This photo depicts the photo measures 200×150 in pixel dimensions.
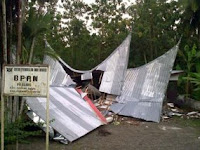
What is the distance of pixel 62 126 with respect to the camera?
21.6 feet

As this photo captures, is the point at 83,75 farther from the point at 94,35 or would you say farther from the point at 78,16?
the point at 78,16

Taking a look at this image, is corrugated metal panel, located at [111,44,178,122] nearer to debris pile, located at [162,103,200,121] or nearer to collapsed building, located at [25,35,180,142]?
collapsed building, located at [25,35,180,142]

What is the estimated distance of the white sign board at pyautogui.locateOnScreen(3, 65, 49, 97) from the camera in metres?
4.28

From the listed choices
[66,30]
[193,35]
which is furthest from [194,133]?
[66,30]

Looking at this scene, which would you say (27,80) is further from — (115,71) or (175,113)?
(115,71)

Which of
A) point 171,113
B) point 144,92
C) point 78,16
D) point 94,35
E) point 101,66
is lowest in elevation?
point 171,113

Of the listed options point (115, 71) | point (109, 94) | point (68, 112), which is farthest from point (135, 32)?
point (68, 112)

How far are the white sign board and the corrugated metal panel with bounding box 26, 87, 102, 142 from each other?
1425mm

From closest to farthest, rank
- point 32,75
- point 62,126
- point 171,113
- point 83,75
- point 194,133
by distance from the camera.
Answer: point 32,75, point 62,126, point 194,133, point 171,113, point 83,75

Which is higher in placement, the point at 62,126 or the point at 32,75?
the point at 32,75

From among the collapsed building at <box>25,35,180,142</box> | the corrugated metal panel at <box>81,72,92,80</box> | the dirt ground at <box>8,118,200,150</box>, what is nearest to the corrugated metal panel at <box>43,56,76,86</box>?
the collapsed building at <box>25,35,180,142</box>

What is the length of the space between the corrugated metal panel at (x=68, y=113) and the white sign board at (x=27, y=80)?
143 centimetres

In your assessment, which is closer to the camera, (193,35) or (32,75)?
(32,75)

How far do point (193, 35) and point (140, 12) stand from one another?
354 centimetres
